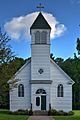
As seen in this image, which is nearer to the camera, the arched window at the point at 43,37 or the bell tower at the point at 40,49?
the bell tower at the point at 40,49

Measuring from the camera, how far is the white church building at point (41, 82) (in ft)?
177

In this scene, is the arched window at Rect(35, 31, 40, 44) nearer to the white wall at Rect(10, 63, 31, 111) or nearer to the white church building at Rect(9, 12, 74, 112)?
the white church building at Rect(9, 12, 74, 112)

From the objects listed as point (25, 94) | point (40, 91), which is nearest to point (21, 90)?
point (25, 94)

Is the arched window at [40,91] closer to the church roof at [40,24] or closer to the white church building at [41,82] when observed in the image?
the white church building at [41,82]

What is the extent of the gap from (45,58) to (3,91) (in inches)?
627

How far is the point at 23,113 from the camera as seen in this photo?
5062 cm

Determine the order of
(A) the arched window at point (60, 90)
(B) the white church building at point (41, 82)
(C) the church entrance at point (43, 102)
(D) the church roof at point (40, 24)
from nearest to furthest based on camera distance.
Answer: (C) the church entrance at point (43, 102)
(B) the white church building at point (41, 82)
(A) the arched window at point (60, 90)
(D) the church roof at point (40, 24)

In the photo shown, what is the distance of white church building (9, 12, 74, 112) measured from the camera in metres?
54.0

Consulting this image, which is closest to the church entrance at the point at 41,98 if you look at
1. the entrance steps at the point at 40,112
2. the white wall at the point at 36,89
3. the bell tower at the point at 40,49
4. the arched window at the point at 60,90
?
the white wall at the point at 36,89

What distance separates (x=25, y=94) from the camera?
5459 centimetres

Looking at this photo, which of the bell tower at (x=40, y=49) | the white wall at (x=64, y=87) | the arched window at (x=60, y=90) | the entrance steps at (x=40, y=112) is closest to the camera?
the entrance steps at (x=40, y=112)

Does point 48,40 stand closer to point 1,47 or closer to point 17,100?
point 17,100

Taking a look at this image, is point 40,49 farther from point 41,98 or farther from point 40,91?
point 41,98

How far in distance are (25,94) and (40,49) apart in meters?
6.62
